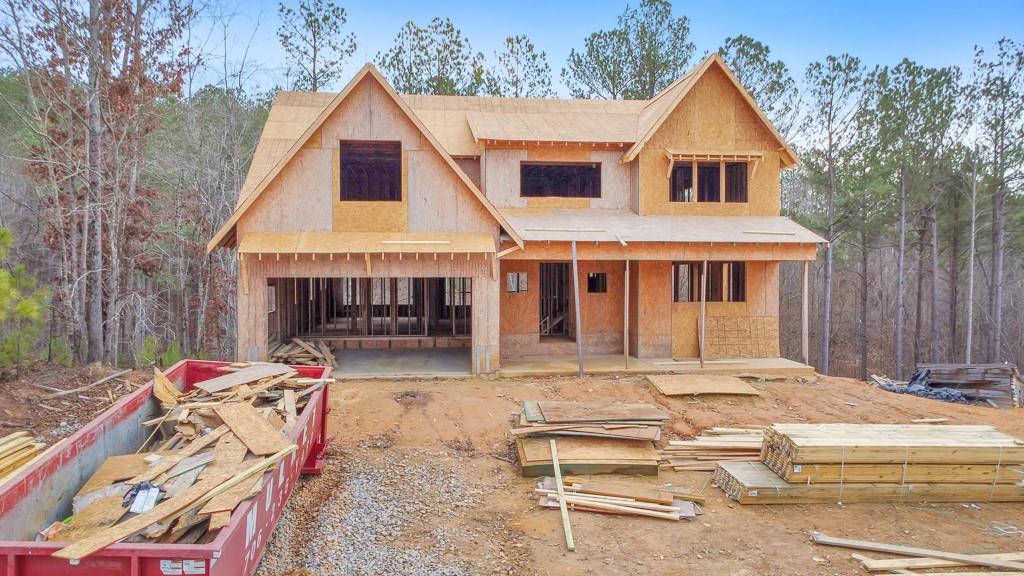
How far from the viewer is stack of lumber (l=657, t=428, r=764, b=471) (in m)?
8.44

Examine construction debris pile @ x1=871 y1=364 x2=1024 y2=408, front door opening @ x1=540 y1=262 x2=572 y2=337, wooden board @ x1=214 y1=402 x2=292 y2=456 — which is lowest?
construction debris pile @ x1=871 y1=364 x2=1024 y2=408

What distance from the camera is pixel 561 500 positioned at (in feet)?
22.4

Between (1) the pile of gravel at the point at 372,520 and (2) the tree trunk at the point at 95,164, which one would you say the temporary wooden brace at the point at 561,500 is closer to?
(1) the pile of gravel at the point at 372,520

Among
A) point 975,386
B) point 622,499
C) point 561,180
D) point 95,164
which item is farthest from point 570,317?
point 95,164

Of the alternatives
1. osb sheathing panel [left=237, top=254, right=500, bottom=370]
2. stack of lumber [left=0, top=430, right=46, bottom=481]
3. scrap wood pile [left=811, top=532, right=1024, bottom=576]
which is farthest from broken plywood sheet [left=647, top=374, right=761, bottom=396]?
stack of lumber [left=0, top=430, right=46, bottom=481]

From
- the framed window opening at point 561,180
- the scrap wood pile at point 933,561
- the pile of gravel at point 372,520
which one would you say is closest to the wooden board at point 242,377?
the pile of gravel at point 372,520

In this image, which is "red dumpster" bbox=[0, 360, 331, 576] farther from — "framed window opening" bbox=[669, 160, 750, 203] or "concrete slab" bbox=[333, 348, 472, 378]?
"framed window opening" bbox=[669, 160, 750, 203]

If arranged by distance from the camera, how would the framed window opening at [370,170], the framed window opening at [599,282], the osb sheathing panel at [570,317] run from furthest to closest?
the framed window opening at [599,282], the osb sheathing panel at [570,317], the framed window opening at [370,170]

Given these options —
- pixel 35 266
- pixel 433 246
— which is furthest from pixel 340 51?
pixel 433 246

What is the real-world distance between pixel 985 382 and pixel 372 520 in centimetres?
1621

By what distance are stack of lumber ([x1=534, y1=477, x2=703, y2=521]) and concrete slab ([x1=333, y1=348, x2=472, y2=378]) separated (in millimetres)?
5877

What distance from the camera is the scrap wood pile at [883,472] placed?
7.19 m

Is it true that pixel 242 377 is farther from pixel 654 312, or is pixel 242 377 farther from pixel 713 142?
pixel 713 142

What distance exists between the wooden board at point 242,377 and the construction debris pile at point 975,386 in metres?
15.6
